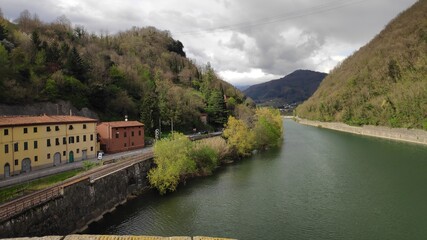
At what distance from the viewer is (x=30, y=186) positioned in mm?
28000

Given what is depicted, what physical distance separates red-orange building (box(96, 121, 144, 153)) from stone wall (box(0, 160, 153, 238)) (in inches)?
447

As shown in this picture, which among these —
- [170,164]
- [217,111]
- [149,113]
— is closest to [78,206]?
[170,164]

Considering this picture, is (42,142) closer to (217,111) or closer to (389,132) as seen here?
(217,111)

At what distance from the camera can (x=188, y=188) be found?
38.9 meters

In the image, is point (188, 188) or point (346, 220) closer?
point (346, 220)

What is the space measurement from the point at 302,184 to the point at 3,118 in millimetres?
32969

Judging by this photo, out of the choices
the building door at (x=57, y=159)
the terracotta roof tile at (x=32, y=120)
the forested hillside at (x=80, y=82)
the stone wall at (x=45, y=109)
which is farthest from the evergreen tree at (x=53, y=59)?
the building door at (x=57, y=159)

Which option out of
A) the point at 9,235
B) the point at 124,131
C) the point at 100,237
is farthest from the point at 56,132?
the point at 100,237

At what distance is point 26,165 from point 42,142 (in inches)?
121

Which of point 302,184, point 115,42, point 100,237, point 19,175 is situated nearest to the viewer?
point 100,237

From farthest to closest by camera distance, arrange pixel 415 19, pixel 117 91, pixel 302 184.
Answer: pixel 415 19 < pixel 117 91 < pixel 302 184

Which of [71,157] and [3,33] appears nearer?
[71,157]

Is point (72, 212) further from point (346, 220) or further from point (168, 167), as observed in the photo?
point (346, 220)

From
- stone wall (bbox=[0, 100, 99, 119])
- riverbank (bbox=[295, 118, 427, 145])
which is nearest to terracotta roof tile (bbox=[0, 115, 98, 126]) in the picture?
stone wall (bbox=[0, 100, 99, 119])
